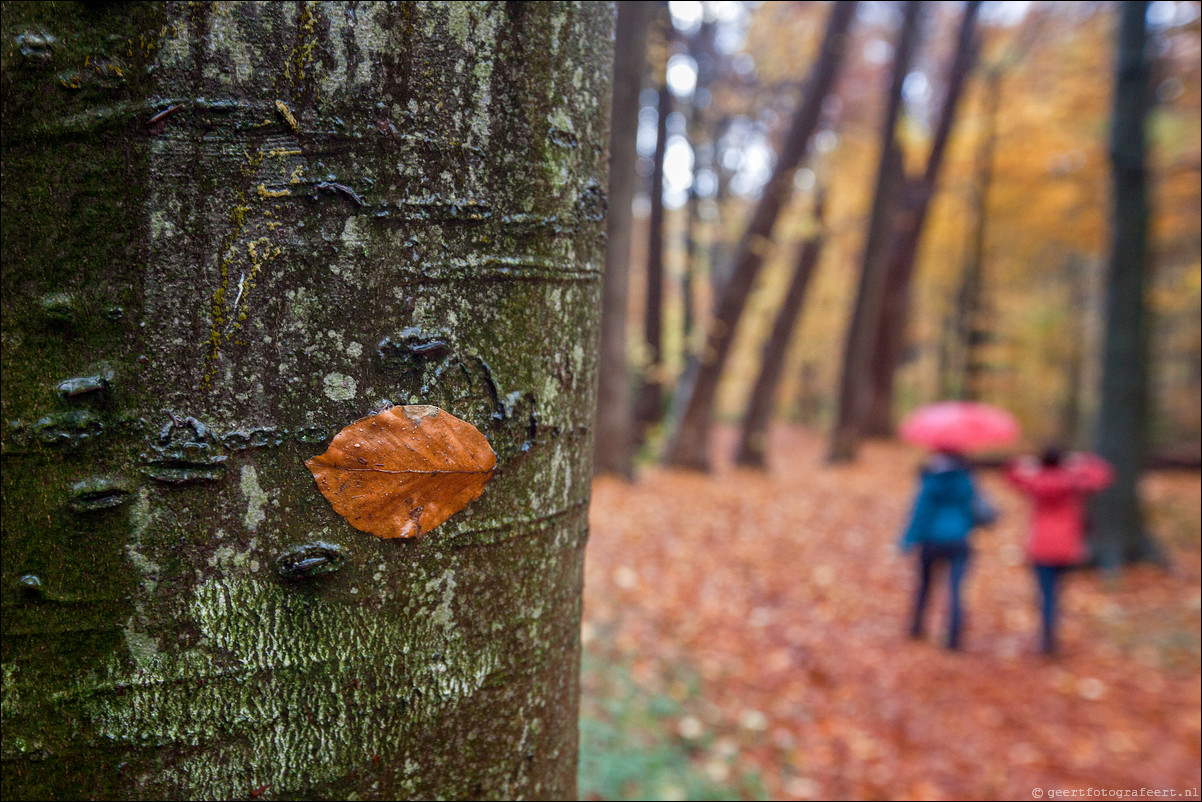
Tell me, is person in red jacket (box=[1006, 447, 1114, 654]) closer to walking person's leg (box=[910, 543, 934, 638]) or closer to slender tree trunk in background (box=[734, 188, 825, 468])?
walking person's leg (box=[910, 543, 934, 638])

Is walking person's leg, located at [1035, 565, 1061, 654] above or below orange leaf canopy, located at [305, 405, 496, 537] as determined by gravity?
below

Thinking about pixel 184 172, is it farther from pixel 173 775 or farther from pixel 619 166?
pixel 619 166

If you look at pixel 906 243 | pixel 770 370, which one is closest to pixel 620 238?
pixel 770 370

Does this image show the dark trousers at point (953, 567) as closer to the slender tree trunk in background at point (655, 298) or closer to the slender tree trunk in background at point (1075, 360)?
the slender tree trunk in background at point (655, 298)

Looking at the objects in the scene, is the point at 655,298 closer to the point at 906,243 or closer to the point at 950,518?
the point at 906,243

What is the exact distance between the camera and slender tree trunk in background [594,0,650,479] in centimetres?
653

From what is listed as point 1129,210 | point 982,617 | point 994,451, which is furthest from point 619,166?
point 994,451

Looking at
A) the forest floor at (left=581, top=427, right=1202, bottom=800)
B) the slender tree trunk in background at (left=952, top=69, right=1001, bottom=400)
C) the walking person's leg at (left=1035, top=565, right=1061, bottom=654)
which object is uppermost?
the slender tree trunk in background at (left=952, top=69, right=1001, bottom=400)

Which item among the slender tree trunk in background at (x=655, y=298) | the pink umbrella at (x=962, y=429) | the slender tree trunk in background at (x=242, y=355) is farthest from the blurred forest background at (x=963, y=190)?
the slender tree trunk in background at (x=242, y=355)

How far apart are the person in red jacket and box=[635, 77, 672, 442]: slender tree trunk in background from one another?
7.62m

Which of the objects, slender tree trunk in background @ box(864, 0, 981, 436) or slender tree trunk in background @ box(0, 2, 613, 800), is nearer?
slender tree trunk in background @ box(0, 2, 613, 800)

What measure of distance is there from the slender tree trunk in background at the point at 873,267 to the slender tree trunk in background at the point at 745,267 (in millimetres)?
2403

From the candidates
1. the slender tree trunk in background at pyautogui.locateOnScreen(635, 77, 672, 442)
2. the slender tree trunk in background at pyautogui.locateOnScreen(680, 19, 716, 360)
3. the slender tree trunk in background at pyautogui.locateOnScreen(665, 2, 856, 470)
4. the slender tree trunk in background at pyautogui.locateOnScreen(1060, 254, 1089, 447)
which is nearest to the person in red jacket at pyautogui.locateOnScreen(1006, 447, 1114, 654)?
the slender tree trunk in background at pyautogui.locateOnScreen(665, 2, 856, 470)

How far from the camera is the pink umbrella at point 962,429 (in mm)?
5145
